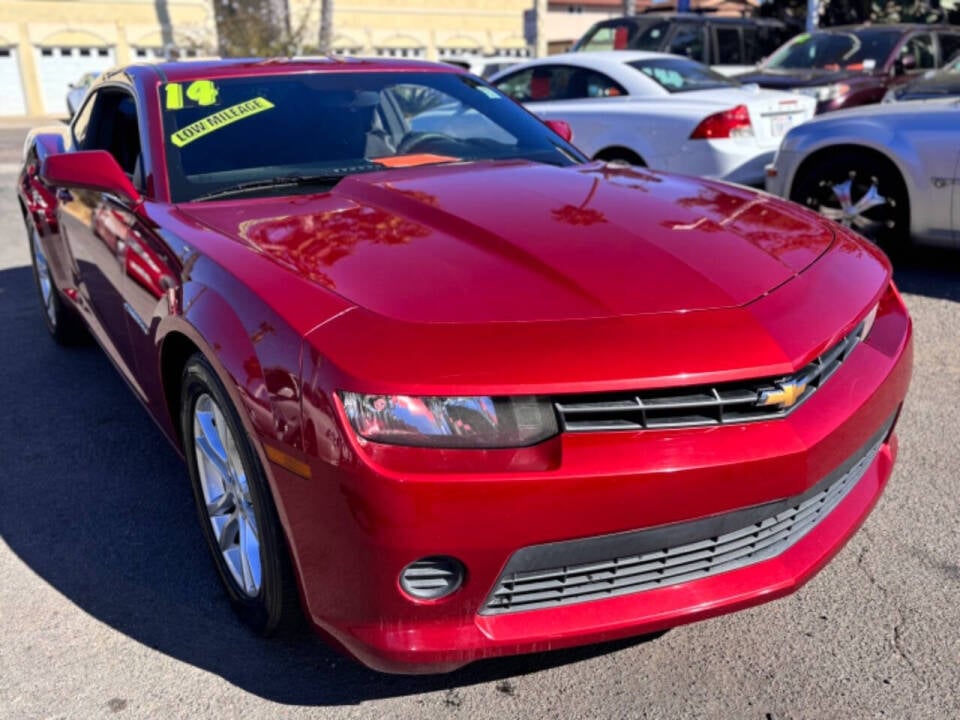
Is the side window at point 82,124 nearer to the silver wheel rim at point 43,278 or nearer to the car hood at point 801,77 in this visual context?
the silver wheel rim at point 43,278

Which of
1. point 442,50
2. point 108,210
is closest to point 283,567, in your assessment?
point 108,210

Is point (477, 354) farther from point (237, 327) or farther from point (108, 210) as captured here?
point (108, 210)

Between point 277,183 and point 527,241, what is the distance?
1102 mm

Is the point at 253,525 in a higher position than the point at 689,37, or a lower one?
lower

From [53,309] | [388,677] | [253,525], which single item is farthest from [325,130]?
[53,309]

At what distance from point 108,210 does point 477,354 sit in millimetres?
2031

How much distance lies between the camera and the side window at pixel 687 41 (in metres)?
13.5

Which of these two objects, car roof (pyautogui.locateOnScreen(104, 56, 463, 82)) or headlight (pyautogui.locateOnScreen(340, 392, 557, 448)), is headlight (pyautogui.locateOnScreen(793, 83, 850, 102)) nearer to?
car roof (pyautogui.locateOnScreen(104, 56, 463, 82))

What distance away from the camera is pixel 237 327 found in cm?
221

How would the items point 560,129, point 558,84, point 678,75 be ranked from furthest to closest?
point 558,84 < point 678,75 < point 560,129

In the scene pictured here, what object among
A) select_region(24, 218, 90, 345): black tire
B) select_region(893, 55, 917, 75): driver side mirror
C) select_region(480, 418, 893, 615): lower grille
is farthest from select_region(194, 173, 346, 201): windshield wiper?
select_region(893, 55, 917, 75): driver side mirror

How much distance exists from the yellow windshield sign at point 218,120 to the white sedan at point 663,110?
444 cm

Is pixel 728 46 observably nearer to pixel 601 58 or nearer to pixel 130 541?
pixel 601 58

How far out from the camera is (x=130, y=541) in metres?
3.08
